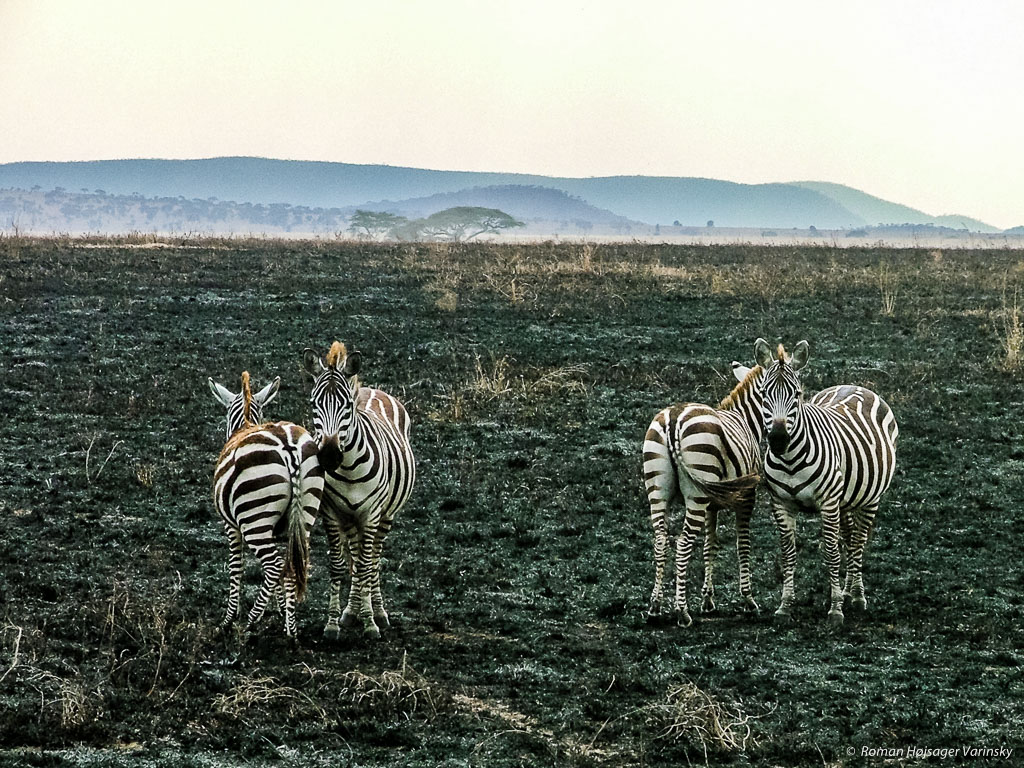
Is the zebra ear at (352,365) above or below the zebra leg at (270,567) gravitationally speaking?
above

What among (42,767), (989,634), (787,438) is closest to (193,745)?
(42,767)

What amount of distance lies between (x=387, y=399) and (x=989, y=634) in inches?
216

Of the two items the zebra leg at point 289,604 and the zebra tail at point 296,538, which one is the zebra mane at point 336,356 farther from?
the zebra leg at point 289,604

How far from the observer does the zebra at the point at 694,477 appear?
33.0 feet

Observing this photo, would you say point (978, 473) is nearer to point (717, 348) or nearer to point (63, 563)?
point (717, 348)

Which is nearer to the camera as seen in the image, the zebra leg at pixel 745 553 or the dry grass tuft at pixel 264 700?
the dry grass tuft at pixel 264 700

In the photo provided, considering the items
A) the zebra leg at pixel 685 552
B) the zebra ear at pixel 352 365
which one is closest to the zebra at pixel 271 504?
the zebra ear at pixel 352 365

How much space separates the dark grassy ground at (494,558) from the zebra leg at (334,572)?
0.26 m

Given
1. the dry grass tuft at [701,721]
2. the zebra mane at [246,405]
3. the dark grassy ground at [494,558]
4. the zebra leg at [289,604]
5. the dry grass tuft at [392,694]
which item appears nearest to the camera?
the dry grass tuft at [701,721]

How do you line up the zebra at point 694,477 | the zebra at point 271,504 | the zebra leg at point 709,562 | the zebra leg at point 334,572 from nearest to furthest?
1. the zebra at point 271,504
2. the zebra leg at point 334,572
3. the zebra at point 694,477
4. the zebra leg at point 709,562

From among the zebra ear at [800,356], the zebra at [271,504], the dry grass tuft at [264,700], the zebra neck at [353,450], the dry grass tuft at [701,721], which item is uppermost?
the zebra ear at [800,356]

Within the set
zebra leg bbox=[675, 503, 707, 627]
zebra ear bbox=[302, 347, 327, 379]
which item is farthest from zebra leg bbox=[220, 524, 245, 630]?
zebra leg bbox=[675, 503, 707, 627]

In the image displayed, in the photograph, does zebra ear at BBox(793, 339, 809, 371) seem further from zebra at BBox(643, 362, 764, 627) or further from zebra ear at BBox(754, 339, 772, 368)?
zebra at BBox(643, 362, 764, 627)

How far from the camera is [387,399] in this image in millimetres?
11336
